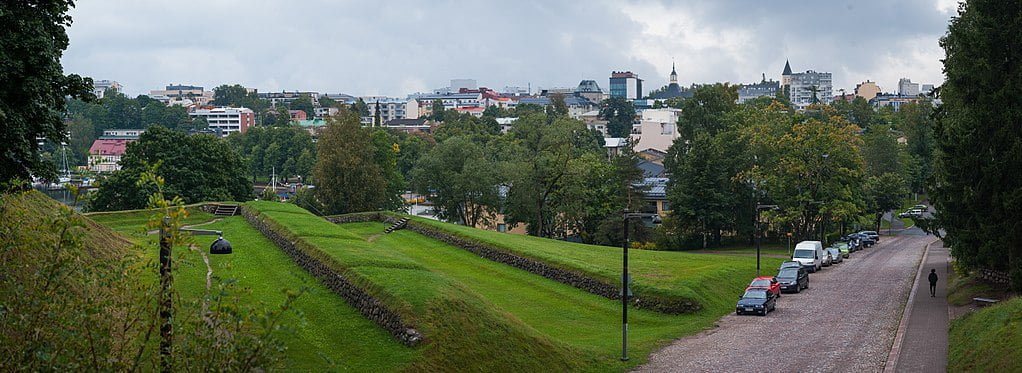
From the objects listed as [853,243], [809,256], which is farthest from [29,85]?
[853,243]

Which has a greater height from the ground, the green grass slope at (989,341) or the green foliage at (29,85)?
the green foliage at (29,85)

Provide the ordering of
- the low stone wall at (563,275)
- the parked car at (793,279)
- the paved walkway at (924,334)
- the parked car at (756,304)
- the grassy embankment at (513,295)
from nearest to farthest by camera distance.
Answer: the grassy embankment at (513,295)
the paved walkway at (924,334)
the parked car at (756,304)
the low stone wall at (563,275)
the parked car at (793,279)

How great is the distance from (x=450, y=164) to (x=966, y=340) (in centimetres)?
5114

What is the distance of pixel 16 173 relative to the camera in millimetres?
17547

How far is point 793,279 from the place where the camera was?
42.1 m

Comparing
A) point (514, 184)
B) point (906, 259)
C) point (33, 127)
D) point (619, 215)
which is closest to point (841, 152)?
point (906, 259)

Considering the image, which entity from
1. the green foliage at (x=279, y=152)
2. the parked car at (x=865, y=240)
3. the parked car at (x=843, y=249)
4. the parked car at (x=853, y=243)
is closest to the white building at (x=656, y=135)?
the green foliage at (x=279, y=152)

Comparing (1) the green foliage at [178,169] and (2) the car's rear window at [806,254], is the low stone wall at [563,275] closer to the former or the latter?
(2) the car's rear window at [806,254]

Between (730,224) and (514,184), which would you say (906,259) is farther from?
(514,184)

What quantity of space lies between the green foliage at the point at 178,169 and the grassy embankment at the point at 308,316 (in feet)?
69.0

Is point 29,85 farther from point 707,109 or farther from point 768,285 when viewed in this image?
point 707,109

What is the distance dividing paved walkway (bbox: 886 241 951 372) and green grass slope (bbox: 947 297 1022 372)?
348 millimetres

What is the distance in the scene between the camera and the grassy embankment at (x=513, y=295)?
2408 cm

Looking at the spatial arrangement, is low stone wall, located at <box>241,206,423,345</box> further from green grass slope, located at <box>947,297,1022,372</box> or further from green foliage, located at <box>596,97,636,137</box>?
green foliage, located at <box>596,97,636,137</box>
